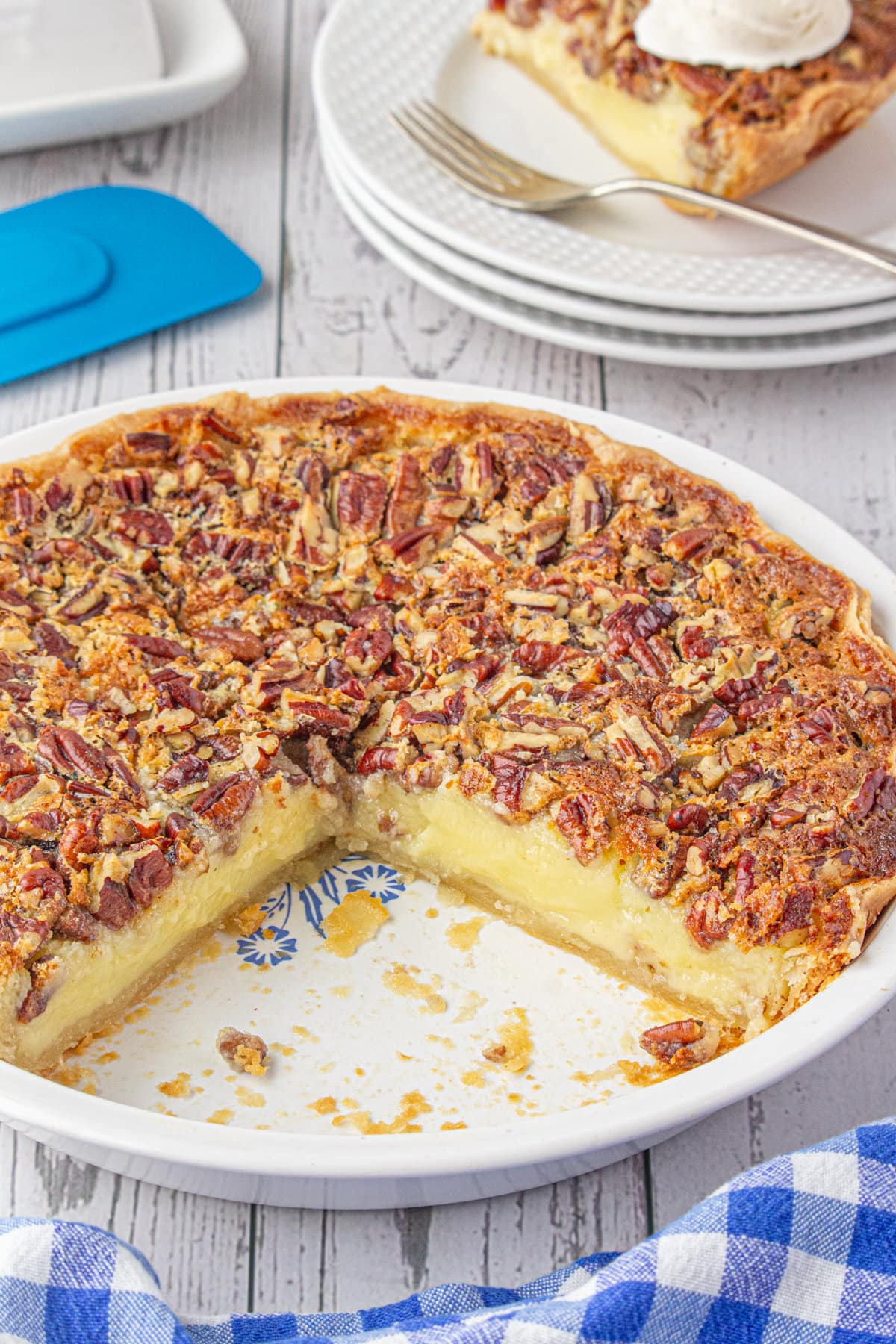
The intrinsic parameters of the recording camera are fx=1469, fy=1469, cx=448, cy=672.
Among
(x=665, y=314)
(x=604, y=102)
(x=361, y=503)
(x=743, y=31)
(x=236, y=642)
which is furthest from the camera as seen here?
(x=604, y=102)

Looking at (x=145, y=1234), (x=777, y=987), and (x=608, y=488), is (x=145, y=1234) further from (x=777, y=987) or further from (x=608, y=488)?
(x=608, y=488)

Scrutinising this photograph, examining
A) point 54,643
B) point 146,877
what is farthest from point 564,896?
point 54,643

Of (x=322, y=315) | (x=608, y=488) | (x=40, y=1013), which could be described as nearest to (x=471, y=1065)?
(x=40, y=1013)

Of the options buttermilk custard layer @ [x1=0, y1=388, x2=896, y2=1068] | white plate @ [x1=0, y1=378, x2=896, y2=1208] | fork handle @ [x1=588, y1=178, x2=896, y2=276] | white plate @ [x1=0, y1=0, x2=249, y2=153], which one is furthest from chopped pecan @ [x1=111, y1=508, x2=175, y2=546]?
white plate @ [x1=0, y1=0, x2=249, y2=153]

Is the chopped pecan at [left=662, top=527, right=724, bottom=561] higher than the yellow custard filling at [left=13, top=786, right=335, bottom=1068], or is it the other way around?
the chopped pecan at [left=662, top=527, right=724, bottom=561]

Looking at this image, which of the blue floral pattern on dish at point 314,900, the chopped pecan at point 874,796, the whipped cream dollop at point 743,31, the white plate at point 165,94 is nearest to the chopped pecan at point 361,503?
the blue floral pattern on dish at point 314,900

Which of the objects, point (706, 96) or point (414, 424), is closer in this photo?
point (414, 424)

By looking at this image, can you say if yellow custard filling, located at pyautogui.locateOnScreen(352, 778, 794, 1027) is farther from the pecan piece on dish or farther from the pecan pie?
the pecan pie

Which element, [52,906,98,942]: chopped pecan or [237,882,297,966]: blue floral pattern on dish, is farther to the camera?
[237,882,297,966]: blue floral pattern on dish

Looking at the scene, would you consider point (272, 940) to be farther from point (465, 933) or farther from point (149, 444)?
point (149, 444)
